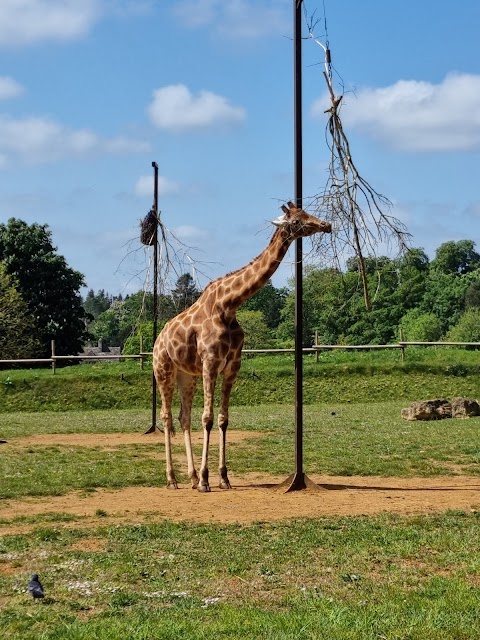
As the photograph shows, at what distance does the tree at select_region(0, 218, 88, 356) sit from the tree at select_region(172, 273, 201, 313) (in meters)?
34.7

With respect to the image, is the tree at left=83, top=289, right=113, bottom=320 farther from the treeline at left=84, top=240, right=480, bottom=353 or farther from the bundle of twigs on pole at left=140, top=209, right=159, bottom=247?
the bundle of twigs on pole at left=140, top=209, right=159, bottom=247

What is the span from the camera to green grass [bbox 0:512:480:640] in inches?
256

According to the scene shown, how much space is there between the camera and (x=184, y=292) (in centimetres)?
1942

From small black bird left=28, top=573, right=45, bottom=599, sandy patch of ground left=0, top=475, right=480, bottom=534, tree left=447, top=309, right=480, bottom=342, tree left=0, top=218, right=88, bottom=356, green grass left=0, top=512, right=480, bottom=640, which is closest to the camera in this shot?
green grass left=0, top=512, right=480, bottom=640

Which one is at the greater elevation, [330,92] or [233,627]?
[330,92]

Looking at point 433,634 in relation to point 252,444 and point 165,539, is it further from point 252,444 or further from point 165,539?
point 252,444

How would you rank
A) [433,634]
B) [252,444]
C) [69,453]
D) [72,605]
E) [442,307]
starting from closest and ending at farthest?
[433,634]
[72,605]
[69,453]
[252,444]
[442,307]

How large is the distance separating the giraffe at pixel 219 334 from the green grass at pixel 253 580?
123 inches

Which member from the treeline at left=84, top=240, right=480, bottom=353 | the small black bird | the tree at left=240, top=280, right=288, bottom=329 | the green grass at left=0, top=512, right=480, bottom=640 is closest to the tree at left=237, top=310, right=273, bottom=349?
the treeline at left=84, top=240, right=480, bottom=353

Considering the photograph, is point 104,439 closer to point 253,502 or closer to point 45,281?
point 253,502

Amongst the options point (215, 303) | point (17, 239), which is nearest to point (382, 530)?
point (215, 303)

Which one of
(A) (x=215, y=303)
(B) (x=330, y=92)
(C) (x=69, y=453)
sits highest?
(B) (x=330, y=92)

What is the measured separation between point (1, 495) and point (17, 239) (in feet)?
146

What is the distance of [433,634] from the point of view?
624 centimetres
